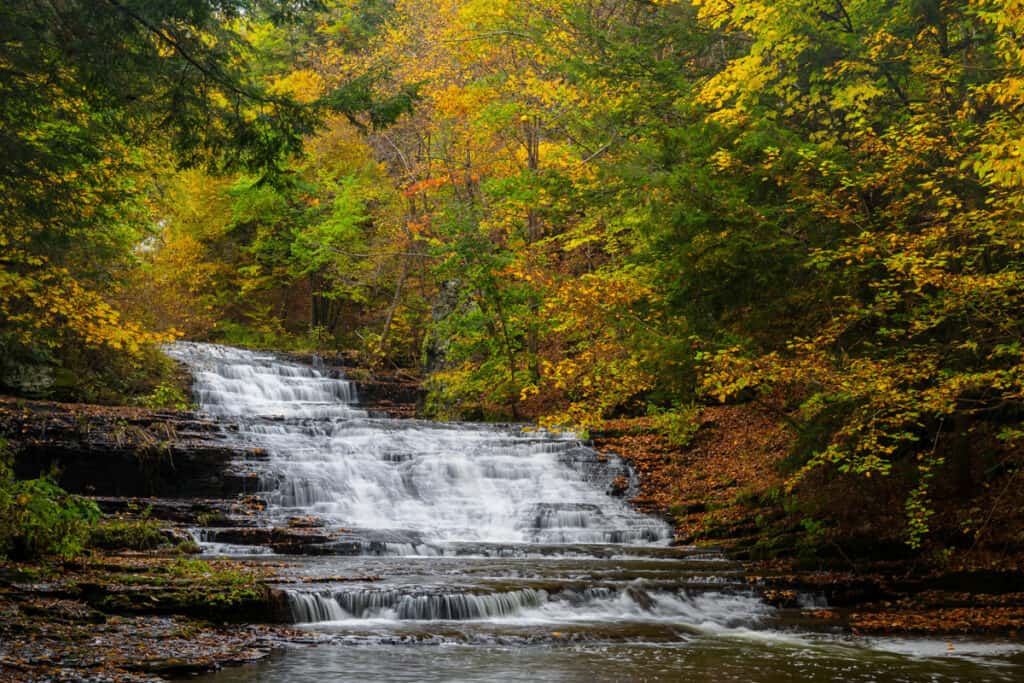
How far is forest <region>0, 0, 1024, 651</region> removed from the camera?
27.3 feet

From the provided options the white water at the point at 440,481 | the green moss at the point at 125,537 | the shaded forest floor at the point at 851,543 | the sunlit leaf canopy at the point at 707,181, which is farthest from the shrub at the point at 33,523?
the shaded forest floor at the point at 851,543

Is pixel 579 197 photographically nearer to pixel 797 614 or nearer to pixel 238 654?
pixel 797 614

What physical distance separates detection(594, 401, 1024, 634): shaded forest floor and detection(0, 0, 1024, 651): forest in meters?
0.07

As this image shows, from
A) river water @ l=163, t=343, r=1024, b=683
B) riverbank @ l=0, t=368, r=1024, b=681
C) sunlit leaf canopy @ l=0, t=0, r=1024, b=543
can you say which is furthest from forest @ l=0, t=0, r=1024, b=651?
river water @ l=163, t=343, r=1024, b=683

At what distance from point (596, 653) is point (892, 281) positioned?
5179 millimetres

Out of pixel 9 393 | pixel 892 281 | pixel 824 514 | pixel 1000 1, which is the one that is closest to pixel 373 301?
pixel 9 393

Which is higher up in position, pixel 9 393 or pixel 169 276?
pixel 169 276

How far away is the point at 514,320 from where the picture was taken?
21281mm

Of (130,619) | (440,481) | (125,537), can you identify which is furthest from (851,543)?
(125,537)

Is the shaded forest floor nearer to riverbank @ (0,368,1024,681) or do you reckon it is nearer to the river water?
riverbank @ (0,368,1024,681)

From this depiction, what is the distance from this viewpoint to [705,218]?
402 inches

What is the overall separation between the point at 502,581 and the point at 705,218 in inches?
182

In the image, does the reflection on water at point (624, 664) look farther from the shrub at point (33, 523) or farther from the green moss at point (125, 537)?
the green moss at point (125, 537)

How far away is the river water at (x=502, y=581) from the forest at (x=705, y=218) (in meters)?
1.78
